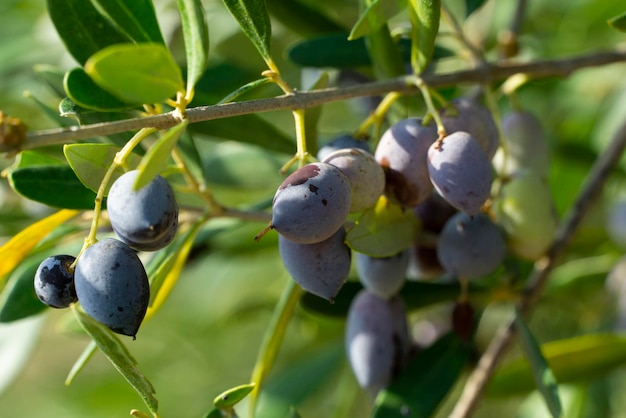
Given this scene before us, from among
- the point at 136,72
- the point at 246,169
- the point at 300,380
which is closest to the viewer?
the point at 136,72

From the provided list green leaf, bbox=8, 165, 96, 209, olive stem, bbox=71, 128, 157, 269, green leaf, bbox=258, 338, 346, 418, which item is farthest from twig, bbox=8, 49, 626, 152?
green leaf, bbox=258, 338, 346, 418

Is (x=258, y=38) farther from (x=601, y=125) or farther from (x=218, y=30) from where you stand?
(x=601, y=125)

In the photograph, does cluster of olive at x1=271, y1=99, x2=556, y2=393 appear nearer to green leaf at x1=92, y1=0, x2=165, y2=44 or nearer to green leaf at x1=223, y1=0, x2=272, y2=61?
green leaf at x1=223, y1=0, x2=272, y2=61

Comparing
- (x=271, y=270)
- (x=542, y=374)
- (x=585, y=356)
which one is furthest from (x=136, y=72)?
(x=271, y=270)

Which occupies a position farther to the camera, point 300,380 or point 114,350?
point 300,380

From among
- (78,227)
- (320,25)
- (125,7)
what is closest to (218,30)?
(320,25)

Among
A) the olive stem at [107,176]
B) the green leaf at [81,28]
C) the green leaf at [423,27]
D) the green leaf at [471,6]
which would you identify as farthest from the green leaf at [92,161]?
the green leaf at [471,6]

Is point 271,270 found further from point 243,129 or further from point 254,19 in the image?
point 254,19
